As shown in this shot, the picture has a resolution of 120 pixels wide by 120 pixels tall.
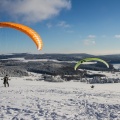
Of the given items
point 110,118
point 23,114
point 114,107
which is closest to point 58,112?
point 23,114

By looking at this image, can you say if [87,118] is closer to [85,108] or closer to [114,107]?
[85,108]

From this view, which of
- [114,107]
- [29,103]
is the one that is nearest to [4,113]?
[29,103]

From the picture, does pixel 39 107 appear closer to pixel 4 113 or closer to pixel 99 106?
pixel 4 113

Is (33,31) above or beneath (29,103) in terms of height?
above

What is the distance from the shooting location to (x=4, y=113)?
43.2ft

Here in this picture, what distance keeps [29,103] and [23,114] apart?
3220 mm

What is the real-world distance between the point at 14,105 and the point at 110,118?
6.20m

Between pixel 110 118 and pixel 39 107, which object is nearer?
pixel 110 118

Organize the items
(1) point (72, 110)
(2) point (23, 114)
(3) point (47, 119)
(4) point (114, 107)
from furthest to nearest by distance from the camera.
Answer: (4) point (114, 107)
(1) point (72, 110)
(2) point (23, 114)
(3) point (47, 119)

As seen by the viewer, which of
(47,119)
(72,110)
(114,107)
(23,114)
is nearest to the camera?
(47,119)

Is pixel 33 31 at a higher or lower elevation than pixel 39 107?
higher

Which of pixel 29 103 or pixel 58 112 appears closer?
pixel 58 112

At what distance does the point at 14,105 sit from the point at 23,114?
250 centimetres

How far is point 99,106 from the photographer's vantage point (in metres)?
15.7
